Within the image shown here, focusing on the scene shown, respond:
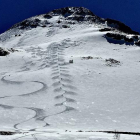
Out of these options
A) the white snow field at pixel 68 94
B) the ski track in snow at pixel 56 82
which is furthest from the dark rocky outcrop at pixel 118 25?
the ski track in snow at pixel 56 82

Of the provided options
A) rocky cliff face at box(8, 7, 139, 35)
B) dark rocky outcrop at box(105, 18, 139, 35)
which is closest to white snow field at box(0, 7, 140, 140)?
rocky cliff face at box(8, 7, 139, 35)

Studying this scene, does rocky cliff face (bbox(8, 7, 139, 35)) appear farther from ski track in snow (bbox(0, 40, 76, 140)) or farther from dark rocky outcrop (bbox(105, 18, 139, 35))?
ski track in snow (bbox(0, 40, 76, 140))

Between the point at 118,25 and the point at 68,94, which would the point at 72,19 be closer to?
the point at 118,25

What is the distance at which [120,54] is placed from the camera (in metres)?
30.6

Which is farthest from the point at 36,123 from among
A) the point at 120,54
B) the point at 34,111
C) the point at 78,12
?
the point at 78,12

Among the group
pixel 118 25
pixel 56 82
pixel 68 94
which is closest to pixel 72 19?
pixel 118 25

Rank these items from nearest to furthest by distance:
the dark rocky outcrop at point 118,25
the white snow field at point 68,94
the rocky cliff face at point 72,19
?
the white snow field at point 68,94 → the rocky cliff face at point 72,19 → the dark rocky outcrop at point 118,25

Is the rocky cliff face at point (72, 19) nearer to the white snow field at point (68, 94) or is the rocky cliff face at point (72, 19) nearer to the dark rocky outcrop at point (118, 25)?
the dark rocky outcrop at point (118, 25)

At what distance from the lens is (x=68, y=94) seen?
17.6 metres

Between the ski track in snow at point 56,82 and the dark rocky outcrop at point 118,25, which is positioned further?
the dark rocky outcrop at point 118,25

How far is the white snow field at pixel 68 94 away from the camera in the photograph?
38.3 feet

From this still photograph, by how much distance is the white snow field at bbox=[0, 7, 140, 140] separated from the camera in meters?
11.7

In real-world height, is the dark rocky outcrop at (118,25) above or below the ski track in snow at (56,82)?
above

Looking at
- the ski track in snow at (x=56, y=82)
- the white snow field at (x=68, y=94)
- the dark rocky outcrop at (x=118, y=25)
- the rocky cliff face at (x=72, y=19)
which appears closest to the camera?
the white snow field at (x=68, y=94)
